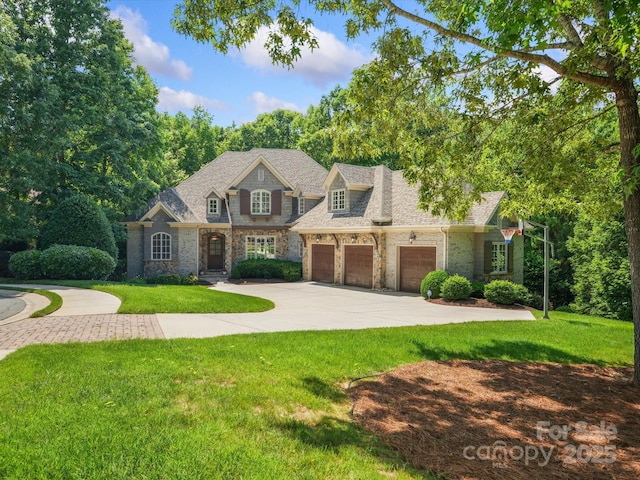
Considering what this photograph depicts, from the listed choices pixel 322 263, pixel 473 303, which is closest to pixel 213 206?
pixel 322 263

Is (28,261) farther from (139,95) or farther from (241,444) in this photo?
(241,444)

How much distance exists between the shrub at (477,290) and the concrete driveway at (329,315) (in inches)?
80.9

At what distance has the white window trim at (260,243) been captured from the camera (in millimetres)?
28594

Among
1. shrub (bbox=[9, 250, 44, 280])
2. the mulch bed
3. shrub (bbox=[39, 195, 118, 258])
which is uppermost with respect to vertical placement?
shrub (bbox=[39, 195, 118, 258])

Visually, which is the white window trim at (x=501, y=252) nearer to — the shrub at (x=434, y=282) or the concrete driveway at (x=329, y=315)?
the shrub at (x=434, y=282)

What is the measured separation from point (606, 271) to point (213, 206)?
21.6 meters

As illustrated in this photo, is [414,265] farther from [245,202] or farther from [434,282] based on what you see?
[245,202]

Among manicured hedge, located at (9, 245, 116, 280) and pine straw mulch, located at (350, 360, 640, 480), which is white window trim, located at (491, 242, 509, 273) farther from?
manicured hedge, located at (9, 245, 116, 280)

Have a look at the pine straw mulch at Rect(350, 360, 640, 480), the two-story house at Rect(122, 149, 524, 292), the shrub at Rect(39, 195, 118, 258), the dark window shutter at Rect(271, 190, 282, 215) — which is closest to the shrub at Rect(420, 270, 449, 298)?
the two-story house at Rect(122, 149, 524, 292)

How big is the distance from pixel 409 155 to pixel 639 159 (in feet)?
13.0

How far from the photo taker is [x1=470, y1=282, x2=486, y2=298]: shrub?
18625 mm

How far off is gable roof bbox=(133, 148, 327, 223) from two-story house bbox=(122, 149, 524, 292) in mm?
73

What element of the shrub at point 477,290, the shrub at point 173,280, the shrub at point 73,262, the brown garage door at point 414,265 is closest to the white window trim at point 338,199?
the brown garage door at point 414,265

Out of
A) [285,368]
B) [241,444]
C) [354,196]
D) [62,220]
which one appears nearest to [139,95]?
[62,220]
